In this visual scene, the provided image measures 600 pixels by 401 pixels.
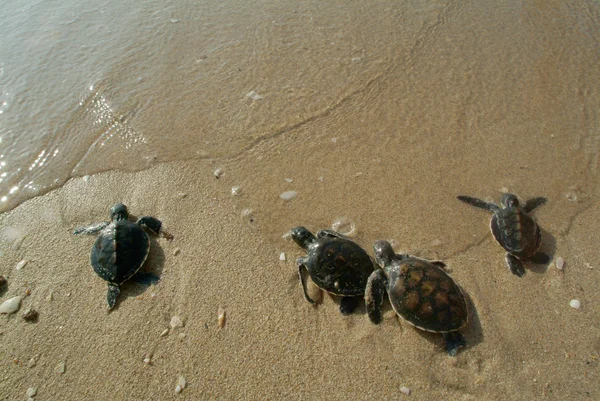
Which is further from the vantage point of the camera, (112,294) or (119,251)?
(119,251)

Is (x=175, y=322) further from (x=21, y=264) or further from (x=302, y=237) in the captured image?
(x=21, y=264)

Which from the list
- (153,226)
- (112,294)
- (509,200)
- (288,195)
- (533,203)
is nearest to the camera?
(112,294)

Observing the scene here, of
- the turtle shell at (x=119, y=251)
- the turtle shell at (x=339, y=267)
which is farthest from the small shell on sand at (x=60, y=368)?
the turtle shell at (x=339, y=267)

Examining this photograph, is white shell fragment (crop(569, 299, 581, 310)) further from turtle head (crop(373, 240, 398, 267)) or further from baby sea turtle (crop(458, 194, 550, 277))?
turtle head (crop(373, 240, 398, 267))

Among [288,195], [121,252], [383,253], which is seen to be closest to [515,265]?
[383,253]

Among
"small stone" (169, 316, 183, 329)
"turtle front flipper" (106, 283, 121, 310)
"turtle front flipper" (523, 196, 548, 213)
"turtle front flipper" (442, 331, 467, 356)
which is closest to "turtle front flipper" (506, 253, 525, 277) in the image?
"turtle front flipper" (523, 196, 548, 213)
